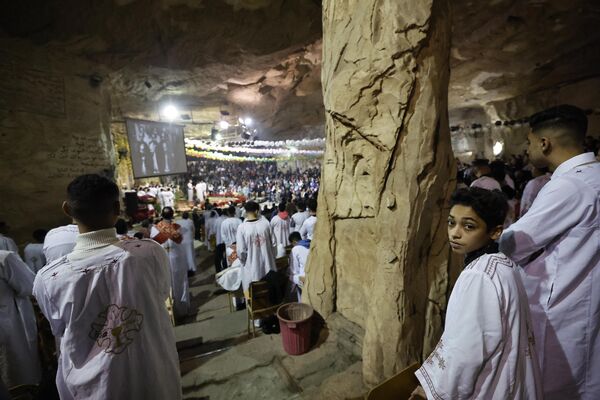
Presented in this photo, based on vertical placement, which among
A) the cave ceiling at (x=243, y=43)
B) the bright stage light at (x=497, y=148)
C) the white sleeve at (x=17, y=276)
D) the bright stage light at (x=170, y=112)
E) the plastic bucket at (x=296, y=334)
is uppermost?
the cave ceiling at (x=243, y=43)

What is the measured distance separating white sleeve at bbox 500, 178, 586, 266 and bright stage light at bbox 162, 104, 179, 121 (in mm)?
12954

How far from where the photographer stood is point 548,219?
6.05 feet

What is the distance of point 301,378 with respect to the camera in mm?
3203

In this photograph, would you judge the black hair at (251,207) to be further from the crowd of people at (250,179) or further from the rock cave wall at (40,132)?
the crowd of people at (250,179)

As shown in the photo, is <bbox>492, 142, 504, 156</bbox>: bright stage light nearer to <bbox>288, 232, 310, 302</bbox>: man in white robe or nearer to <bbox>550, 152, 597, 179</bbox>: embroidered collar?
<bbox>288, 232, 310, 302</bbox>: man in white robe

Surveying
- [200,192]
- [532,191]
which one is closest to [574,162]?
[532,191]

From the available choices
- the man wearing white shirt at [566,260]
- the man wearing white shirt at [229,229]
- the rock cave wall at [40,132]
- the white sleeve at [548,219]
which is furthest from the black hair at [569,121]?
the rock cave wall at [40,132]

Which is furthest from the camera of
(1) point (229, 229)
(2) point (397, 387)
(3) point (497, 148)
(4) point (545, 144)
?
(3) point (497, 148)

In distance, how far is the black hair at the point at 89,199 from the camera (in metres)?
1.59

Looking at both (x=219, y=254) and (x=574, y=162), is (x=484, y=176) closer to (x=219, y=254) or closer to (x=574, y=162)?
(x=574, y=162)

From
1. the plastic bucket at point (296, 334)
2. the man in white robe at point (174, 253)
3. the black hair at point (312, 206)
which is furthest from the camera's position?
the black hair at point (312, 206)

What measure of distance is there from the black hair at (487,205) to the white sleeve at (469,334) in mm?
299

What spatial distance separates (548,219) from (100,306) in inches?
114

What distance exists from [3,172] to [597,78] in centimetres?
1841
